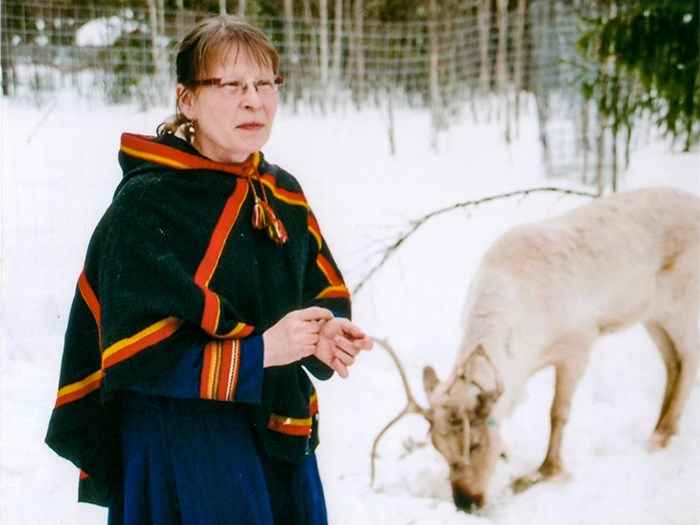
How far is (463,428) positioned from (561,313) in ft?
1.55

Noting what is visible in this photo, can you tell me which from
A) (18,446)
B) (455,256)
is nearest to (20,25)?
(18,446)

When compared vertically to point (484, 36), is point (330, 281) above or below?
below

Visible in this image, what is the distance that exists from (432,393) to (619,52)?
110cm

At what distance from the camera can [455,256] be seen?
2.01 meters

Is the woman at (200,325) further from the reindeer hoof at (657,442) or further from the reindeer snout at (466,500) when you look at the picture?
the reindeer hoof at (657,442)

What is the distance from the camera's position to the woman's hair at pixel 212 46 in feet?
3.60

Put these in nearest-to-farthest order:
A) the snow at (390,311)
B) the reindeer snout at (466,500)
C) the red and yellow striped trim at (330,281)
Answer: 1. the red and yellow striped trim at (330,281)
2. the snow at (390,311)
3. the reindeer snout at (466,500)

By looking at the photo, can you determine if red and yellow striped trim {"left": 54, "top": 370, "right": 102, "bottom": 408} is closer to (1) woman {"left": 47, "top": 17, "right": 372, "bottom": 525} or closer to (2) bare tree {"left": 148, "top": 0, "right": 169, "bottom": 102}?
(1) woman {"left": 47, "top": 17, "right": 372, "bottom": 525}

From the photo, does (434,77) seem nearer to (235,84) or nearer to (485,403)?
(485,403)

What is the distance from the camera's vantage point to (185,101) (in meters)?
1.14

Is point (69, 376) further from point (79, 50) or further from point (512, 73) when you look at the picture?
point (512, 73)

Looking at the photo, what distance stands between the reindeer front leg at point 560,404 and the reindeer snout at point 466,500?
0.39 feet

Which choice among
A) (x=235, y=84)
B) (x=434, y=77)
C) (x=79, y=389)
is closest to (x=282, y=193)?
(x=235, y=84)

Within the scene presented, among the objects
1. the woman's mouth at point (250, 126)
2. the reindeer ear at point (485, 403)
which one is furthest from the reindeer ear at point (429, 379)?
the woman's mouth at point (250, 126)
